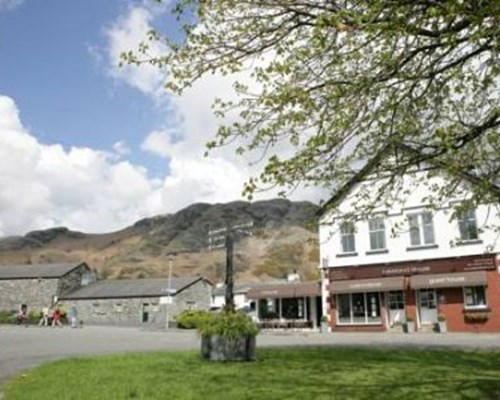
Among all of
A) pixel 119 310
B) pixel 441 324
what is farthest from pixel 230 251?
pixel 119 310

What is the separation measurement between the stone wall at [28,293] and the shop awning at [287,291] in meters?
36.2

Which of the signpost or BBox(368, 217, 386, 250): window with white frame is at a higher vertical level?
BBox(368, 217, 386, 250): window with white frame

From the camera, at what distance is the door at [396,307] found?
3591 centimetres

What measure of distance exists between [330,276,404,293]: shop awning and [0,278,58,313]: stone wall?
149ft

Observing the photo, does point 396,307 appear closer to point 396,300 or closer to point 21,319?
point 396,300

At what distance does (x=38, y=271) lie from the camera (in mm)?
76125

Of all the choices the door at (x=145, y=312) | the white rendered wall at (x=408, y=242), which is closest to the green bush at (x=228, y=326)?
the white rendered wall at (x=408, y=242)

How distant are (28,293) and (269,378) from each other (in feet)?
226

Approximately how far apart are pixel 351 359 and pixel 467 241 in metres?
20.5

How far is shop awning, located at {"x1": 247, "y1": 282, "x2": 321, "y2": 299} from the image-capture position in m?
42.7

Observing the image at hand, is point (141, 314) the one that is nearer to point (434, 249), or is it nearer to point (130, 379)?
point (434, 249)

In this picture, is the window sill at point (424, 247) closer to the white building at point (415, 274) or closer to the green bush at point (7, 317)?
the white building at point (415, 274)

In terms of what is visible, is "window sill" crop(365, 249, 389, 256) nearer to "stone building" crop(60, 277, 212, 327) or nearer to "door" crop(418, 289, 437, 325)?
"door" crop(418, 289, 437, 325)

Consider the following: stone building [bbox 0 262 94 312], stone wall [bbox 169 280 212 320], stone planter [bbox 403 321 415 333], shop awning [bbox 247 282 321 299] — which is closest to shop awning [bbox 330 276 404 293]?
stone planter [bbox 403 321 415 333]
